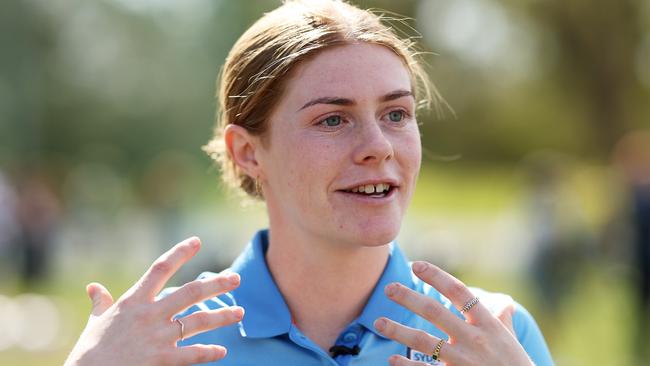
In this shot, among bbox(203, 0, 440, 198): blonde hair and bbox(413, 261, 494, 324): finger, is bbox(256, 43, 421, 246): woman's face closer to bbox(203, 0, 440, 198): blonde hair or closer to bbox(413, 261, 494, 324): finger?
bbox(203, 0, 440, 198): blonde hair

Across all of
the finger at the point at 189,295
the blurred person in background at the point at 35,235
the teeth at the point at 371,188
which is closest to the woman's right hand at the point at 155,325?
the finger at the point at 189,295

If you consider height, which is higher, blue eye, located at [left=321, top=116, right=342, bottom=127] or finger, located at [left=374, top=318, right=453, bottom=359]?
blue eye, located at [left=321, top=116, right=342, bottom=127]

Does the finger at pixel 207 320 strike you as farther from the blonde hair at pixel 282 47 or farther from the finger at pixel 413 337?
the blonde hair at pixel 282 47

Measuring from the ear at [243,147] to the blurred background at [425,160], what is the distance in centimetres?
46

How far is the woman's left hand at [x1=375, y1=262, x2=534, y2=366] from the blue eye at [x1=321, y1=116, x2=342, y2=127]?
1.65ft

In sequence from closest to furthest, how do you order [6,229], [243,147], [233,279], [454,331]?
1. [454,331]
2. [233,279]
3. [243,147]
4. [6,229]

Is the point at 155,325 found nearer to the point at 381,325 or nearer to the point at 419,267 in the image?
the point at 381,325

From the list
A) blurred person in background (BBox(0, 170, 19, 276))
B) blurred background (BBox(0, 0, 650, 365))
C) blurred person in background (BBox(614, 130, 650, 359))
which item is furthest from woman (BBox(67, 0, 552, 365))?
blurred person in background (BBox(0, 170, 19, 276))

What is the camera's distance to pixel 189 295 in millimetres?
2436

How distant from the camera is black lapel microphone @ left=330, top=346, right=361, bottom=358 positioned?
2.65 metres

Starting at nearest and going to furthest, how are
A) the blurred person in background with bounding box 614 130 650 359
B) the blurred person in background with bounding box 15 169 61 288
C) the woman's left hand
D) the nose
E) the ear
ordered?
the woman's left hand < the nose < the ear < the blurred person in background with bounding box 614 130 650 359 < the blurred person in background with bounding box 15 169 61 288

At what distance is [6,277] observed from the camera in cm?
1459

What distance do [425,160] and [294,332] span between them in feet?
111

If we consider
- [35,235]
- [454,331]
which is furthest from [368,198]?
[35,235]
